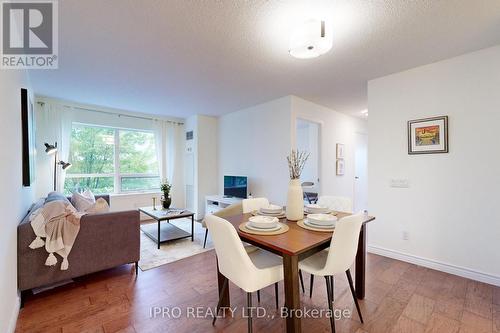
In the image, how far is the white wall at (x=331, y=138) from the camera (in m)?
4.02

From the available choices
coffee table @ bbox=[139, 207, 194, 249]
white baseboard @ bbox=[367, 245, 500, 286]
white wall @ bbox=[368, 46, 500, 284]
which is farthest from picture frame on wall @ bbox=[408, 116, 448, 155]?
coffee table @ bbox=[139, 207, 194, 249]

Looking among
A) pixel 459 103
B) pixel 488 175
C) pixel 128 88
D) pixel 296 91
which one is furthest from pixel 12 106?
pixel 488 175

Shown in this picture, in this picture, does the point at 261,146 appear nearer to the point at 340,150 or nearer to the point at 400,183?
the point at 340,150

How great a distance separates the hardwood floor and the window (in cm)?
273

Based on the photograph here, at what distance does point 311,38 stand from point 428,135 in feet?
6.73

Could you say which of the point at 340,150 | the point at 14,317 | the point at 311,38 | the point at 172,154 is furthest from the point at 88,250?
the point at 340,150

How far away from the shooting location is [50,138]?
397 cm

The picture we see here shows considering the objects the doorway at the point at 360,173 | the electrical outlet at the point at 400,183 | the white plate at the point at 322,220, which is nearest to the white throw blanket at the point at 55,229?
the white plate at the point at 322,220

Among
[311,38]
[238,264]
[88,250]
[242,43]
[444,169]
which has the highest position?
[242,43]

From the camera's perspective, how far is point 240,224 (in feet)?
5.76

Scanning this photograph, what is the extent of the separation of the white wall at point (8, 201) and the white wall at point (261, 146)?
3237 mm

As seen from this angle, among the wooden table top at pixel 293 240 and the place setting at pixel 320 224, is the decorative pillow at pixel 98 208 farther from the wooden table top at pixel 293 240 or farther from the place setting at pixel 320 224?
the place setting at pixel 320 224

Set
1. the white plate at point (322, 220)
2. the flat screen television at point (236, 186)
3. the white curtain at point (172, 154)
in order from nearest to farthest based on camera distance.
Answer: the white plate at point (322, 220), the flat screen television at point (236, 186), the white curtain at point (172, 154)

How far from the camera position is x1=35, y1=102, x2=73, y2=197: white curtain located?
3868mm
